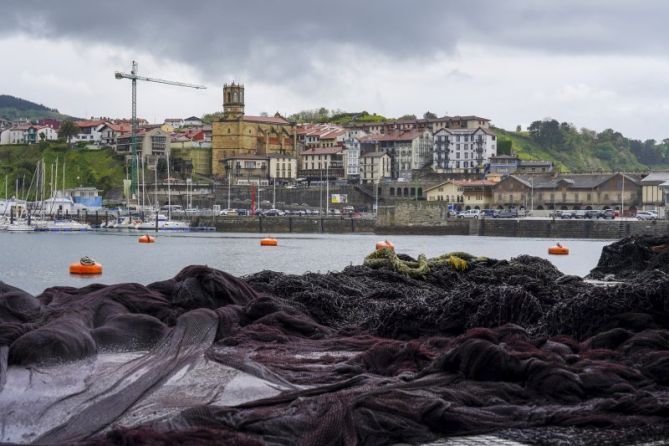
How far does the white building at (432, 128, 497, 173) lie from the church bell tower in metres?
27.5

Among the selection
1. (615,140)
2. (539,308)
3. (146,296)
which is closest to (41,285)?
(146,296)

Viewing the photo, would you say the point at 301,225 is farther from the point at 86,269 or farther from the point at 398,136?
the point at 86,269

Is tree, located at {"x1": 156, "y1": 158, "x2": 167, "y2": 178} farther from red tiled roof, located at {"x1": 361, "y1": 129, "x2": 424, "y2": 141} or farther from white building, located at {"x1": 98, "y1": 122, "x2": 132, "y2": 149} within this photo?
red tiled roof, located at {"x1": 361, "y1": 129, "x2": 424, "y2": 141}

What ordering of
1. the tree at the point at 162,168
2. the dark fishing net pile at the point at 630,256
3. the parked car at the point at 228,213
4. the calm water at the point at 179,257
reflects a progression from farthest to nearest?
the tree at the point at 162,168 < the parked car at the point at 228,213 < the calm water at the point at 179,257 < the dark fishing net pile at the point at 630,256

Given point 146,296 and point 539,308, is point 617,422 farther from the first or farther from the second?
point 146,296

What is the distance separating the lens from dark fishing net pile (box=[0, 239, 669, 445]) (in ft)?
17.0

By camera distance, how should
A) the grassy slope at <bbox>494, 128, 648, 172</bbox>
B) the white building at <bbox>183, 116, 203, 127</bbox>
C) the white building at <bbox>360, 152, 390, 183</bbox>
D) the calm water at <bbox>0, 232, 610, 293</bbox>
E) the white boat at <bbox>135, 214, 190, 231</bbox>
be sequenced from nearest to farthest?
the calm water at <bbox>0, 232, 610, 293</bbox> < the white boat at <bbox>135, 214, 190, 231</bbox> < the white building at <bbox>360, 152, 390, 183</bbox> < the grassy slope at <bbox>494, 128, 648, 172</bbox> < the white building at <bbox>183, 116, 203, 127</bbox>

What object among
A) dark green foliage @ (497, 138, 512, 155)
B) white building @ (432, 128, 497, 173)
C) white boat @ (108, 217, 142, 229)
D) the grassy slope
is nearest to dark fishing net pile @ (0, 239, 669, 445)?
white boat @ (108, 217, 142, 229)

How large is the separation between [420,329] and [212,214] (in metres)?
83.5

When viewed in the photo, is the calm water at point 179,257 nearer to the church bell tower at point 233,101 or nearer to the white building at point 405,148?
the white building at point 405,148

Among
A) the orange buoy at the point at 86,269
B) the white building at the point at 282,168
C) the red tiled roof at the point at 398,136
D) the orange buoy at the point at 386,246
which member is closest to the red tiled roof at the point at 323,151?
the white building at the point at 282,168

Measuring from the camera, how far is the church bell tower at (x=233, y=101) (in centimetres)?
12681

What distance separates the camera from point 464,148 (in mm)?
116812

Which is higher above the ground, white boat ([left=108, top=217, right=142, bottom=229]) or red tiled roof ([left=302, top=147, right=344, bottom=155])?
red tiled roof ([left=302, top=147, right=344, bottom=155])
